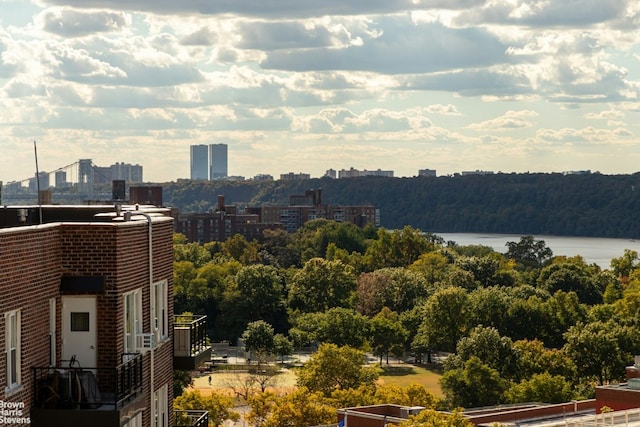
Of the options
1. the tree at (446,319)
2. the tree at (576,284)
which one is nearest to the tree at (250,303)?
the tree at (446,319)

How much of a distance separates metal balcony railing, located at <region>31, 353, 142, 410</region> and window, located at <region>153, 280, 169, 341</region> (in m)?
3.10

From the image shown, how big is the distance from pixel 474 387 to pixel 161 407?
72863 millimetres

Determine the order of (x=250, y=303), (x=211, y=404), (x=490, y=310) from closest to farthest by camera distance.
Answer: (x=211, y=404) → (x=490, y=310) → (x=250, y=303)

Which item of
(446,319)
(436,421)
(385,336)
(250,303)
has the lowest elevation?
(385,336)

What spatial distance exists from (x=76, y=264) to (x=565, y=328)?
114925 mm

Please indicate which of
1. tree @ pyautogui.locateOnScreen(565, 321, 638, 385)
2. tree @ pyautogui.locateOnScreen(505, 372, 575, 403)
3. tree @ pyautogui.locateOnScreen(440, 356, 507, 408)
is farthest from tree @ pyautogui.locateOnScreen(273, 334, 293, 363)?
tree @ pyautogui.locateOnScreen(505, 372, 575, 403)

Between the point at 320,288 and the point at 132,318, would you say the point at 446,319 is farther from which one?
the point at 132,318

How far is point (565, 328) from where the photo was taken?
131875 millimetres

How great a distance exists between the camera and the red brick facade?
1925cm

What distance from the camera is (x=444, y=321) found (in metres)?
134

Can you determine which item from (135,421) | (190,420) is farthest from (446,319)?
(135,421)

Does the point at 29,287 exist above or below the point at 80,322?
above

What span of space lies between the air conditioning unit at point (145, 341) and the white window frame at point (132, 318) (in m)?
0.10

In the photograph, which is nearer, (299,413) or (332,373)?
(299,413)
